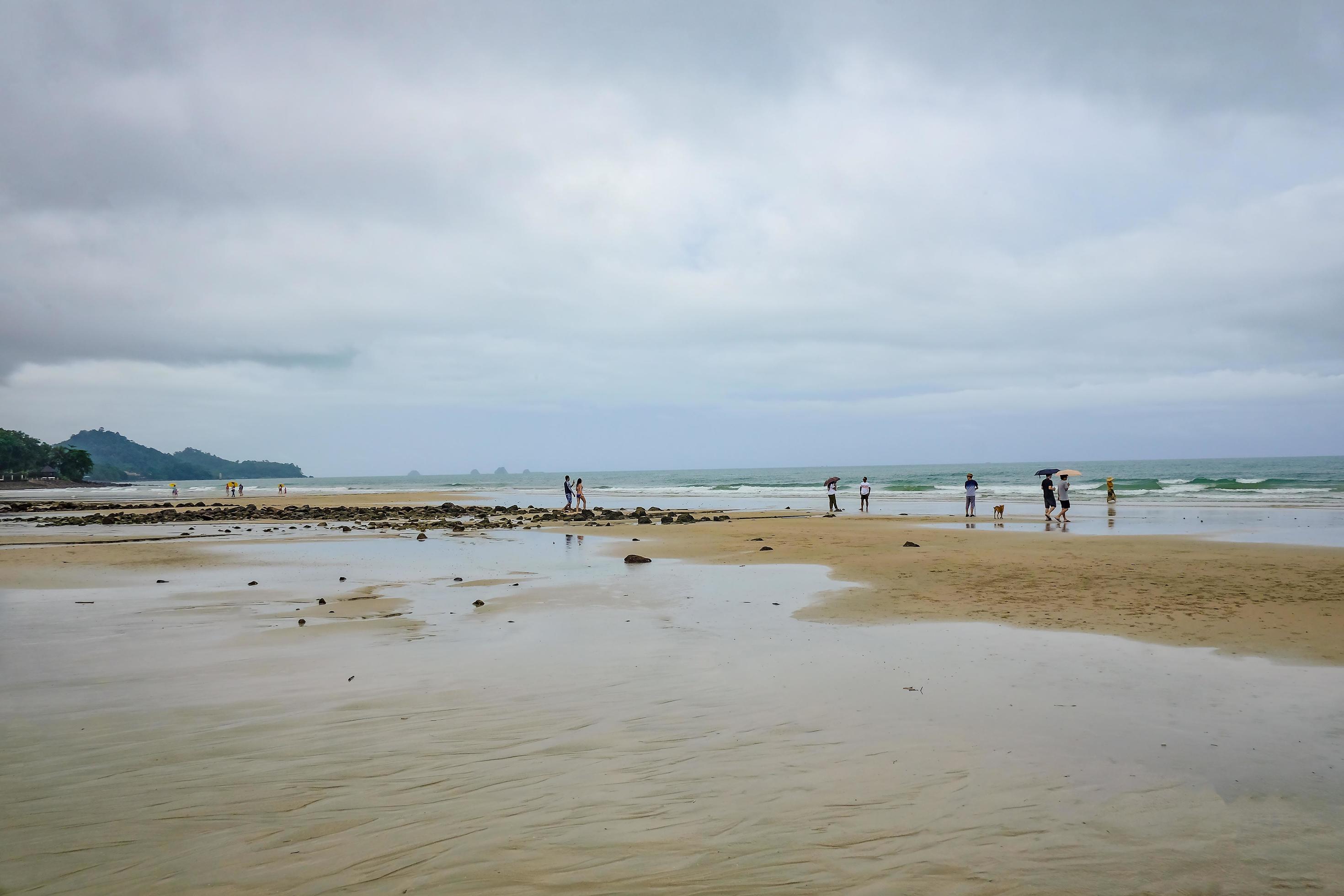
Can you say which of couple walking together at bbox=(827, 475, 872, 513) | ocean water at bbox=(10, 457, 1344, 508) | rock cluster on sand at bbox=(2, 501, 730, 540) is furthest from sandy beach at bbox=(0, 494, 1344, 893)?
ocean water at bbox=(10, 457, 1344, 508)

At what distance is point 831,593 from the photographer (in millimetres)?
12352

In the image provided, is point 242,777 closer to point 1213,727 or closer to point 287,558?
point 1213,727

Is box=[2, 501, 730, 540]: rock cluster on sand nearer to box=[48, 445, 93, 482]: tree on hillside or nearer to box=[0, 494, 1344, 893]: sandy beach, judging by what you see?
box=[0, 494, 1344, 893]: sandy beach

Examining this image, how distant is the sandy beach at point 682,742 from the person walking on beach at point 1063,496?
15757 millimetres

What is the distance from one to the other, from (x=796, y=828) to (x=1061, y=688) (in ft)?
12.9

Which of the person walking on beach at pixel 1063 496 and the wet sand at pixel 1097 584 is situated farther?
the person walking on beach at pixel 1063 496

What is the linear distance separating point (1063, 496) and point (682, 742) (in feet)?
86.0

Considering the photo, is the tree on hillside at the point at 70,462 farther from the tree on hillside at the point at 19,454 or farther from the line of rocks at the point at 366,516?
the line of rocks at the point at 366,516

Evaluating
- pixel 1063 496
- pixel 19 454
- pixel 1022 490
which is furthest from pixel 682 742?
pixel 19 454

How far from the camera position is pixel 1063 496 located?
27.4 m

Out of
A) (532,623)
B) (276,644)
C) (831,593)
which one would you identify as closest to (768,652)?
(532,623)

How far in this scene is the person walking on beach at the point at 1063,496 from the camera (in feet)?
88.7

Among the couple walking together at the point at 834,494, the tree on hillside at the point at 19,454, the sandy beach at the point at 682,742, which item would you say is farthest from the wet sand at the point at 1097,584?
the tree on hillside at the point at 19,454

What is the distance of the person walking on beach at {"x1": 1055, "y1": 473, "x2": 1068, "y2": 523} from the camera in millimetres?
27031
